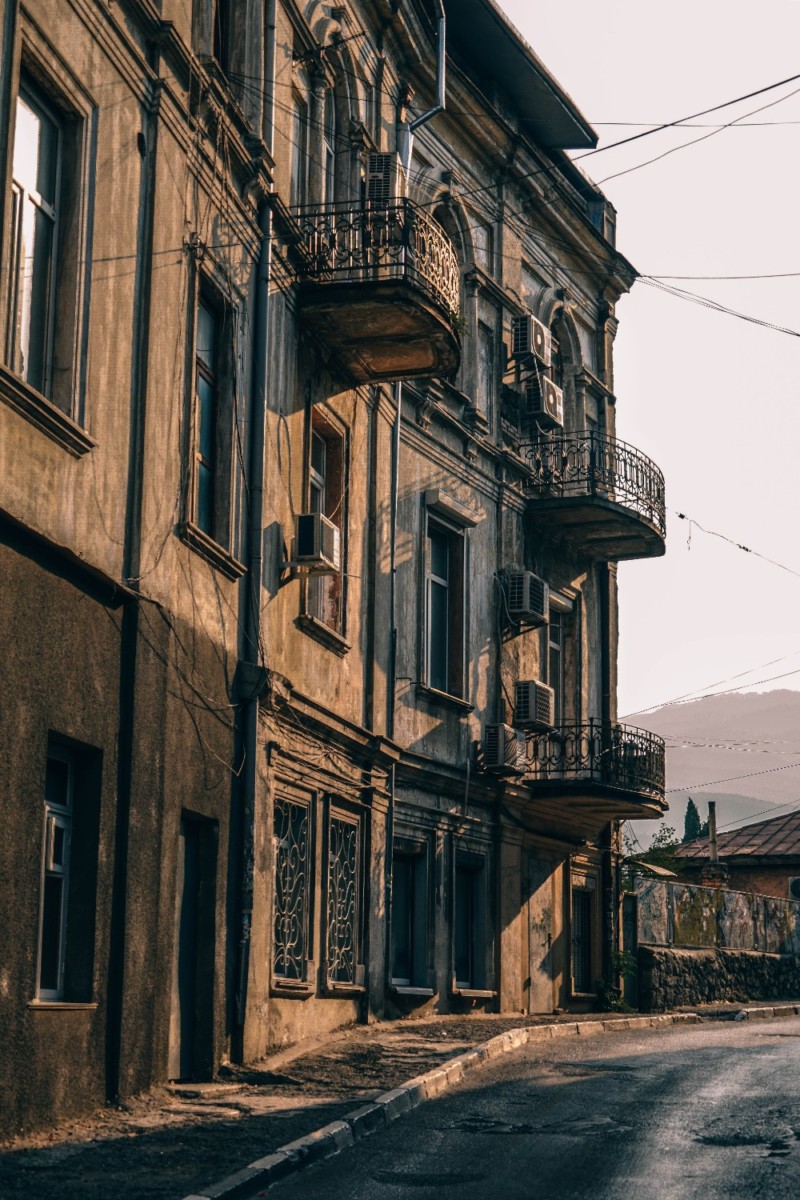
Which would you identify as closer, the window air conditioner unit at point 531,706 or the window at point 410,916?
the window at point 410,916

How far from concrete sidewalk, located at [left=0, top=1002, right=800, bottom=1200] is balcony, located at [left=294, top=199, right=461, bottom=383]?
23.5 feet

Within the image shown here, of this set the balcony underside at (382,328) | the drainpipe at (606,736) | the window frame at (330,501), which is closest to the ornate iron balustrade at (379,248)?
the balcony underside at (382,328)

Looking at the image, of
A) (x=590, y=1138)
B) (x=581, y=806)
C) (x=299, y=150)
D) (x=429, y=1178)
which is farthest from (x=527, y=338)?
(x=429, y=1178)

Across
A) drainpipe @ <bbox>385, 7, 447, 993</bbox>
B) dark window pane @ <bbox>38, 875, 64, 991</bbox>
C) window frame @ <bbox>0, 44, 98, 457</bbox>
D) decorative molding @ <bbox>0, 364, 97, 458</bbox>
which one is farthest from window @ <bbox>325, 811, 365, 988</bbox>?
window frame @ <bbox>0, 44, 98, 457</bbox>

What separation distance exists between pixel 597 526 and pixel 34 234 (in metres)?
16.1

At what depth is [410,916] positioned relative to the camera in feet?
67.5

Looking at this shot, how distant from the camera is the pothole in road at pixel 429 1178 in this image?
9.22 metres

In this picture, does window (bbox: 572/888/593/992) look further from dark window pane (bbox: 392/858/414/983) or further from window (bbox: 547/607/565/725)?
dark window pane (bbox: 392/858/414/983)

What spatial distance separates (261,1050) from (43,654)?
5.80 m

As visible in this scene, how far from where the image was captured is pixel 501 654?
933 inches

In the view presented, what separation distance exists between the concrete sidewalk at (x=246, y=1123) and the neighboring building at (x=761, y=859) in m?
26.3

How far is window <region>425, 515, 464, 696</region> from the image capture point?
2206 centimetres

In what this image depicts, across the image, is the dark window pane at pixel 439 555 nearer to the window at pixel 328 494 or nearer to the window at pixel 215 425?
the window at pixel 328 494

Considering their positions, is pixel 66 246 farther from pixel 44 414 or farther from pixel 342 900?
pixel 342 900
